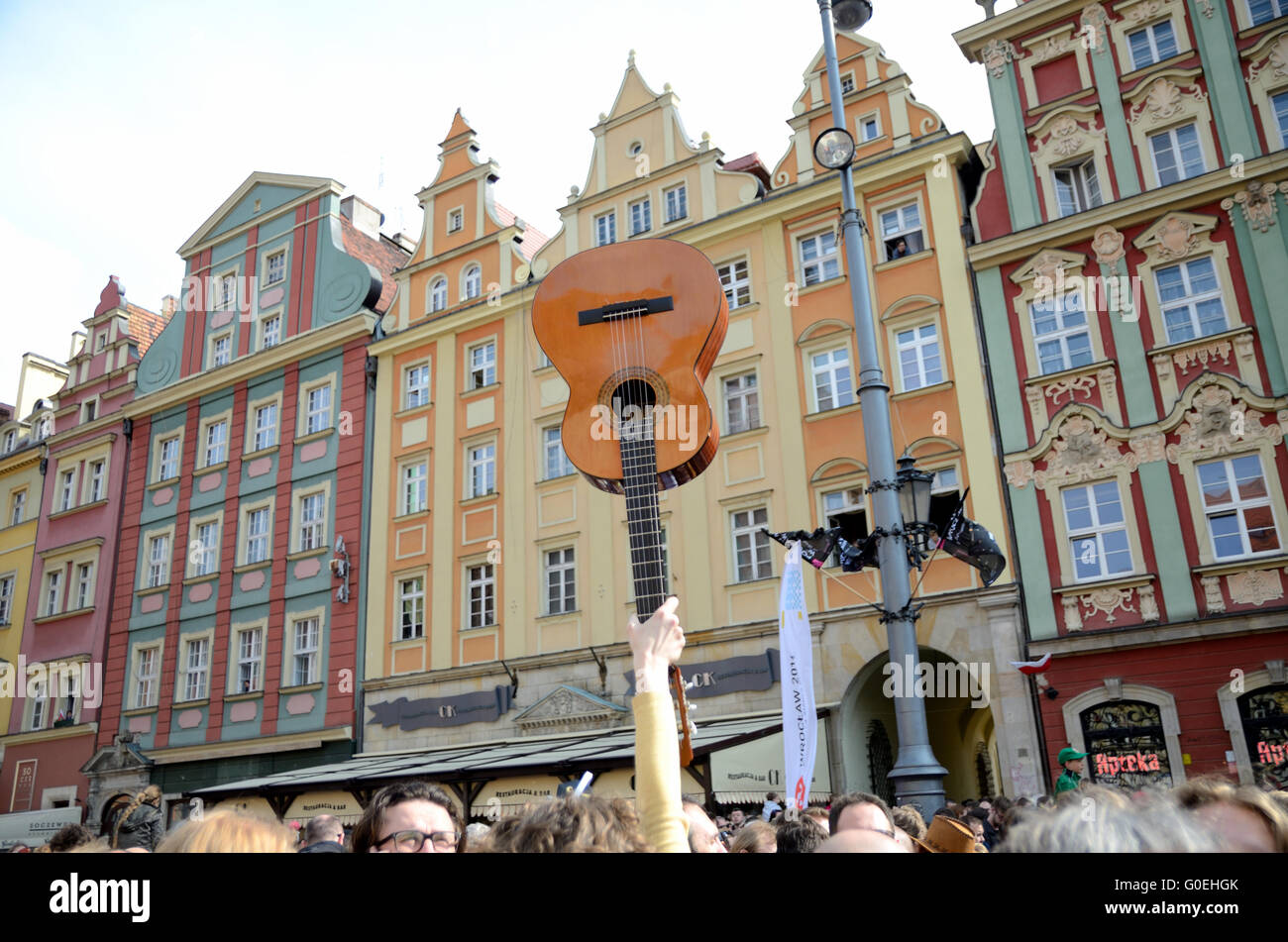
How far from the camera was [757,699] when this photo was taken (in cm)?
1736

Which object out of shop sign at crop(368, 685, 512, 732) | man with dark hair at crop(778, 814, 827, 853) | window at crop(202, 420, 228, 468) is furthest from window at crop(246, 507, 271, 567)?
man with dark hair at crop(778, 814, 827, 853)

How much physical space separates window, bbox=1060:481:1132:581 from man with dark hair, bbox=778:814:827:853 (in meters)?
12.8

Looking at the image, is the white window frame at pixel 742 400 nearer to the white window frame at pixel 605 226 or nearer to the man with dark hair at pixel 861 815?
the white window frame at pixel 605 226

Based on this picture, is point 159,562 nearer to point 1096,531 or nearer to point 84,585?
point 84,585

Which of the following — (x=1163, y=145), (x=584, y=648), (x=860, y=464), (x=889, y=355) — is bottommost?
(x=584, y=648)

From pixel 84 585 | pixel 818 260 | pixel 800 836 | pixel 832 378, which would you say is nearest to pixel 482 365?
pixel 818 260

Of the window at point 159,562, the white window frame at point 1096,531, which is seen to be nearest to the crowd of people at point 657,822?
the white window frame at point 1096,531

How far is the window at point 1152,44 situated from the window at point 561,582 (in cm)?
1320

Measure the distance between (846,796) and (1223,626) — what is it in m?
12.0

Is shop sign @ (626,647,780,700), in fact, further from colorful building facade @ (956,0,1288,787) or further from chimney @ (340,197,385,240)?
chimney @ (340,197,385,240)

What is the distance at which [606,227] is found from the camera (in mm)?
22078

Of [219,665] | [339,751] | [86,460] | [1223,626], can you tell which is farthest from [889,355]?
[86,460]

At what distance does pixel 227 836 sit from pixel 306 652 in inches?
877
